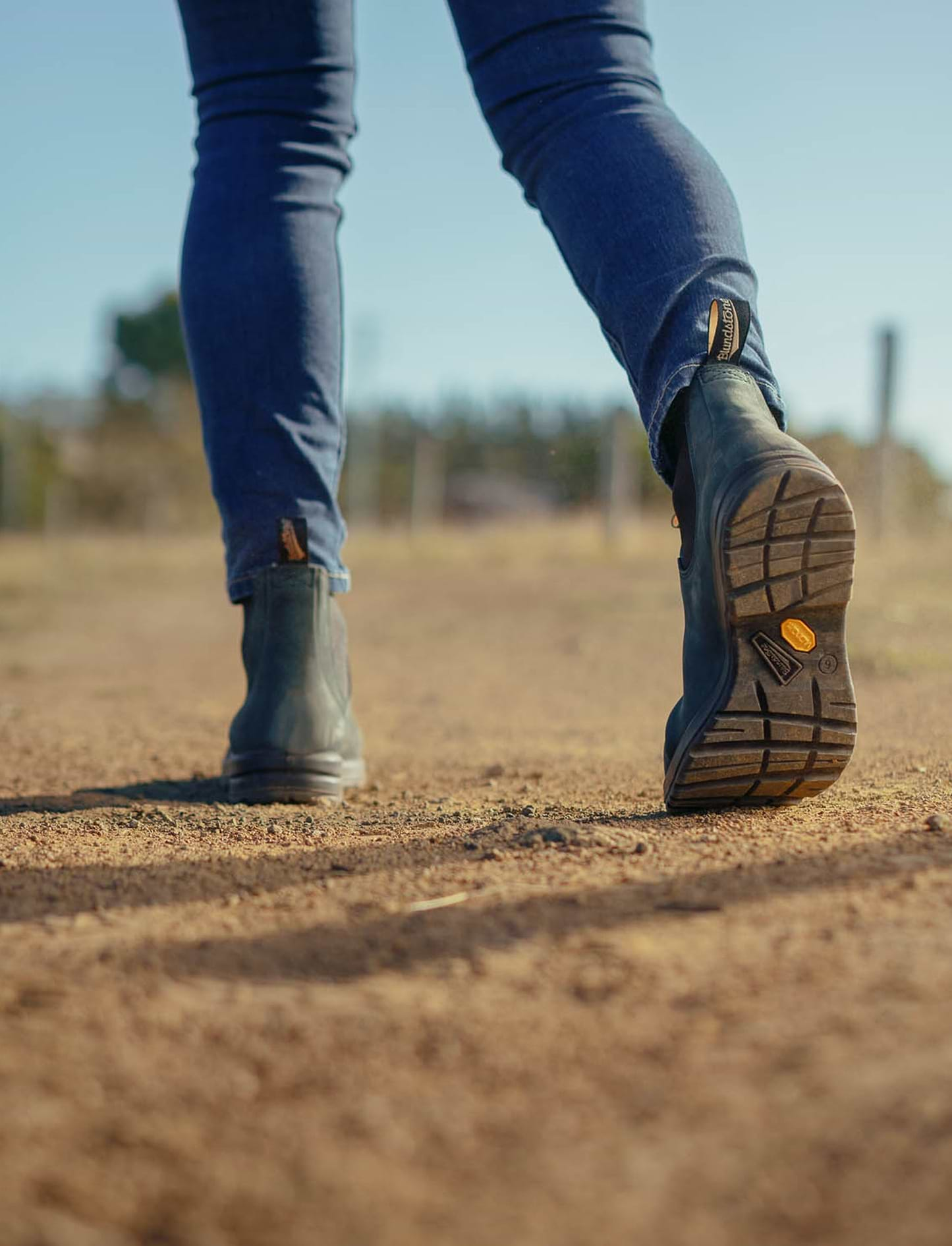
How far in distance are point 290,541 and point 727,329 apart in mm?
658

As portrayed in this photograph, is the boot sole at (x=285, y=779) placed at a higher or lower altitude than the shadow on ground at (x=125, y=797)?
higher

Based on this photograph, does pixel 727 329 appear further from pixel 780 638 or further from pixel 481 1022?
pixel 481 1022

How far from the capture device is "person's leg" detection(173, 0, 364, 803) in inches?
63.4

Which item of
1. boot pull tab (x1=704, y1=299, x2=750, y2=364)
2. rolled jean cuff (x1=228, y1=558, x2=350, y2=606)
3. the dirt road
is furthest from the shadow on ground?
boot pull tab (x1=704, y1=299, x2=750, y2=364)

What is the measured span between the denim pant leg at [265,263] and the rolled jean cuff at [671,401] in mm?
529

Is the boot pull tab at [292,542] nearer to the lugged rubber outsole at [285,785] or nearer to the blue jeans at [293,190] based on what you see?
the blue jeans at [293,190]

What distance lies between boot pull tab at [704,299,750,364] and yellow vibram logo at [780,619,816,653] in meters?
0.29

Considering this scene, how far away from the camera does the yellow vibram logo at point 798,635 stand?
1189mm

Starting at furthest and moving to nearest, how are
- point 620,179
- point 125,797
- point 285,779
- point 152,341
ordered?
point 152,341
point 125,797
point 285,779
point 620,179

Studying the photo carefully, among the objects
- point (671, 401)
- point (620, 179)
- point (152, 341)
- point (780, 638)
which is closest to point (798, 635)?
point (780, 638)

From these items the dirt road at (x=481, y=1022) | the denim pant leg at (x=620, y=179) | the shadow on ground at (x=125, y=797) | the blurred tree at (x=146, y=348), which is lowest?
the shadow on ground at (x=125, y=797)

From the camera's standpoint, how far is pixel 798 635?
3.92 feet

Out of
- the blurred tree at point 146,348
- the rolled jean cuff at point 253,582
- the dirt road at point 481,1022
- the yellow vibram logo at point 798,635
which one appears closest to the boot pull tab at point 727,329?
the yellow vibram logo at point 798,635

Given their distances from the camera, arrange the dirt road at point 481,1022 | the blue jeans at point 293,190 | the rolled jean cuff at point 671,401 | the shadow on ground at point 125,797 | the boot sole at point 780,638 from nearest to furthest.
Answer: the dirt road at point 481,1022
the boot sole at point 780,638
the rolled jean cuff at point 671,401
the blue jeans at point 293,190
the shadow on ground at point 125,797
